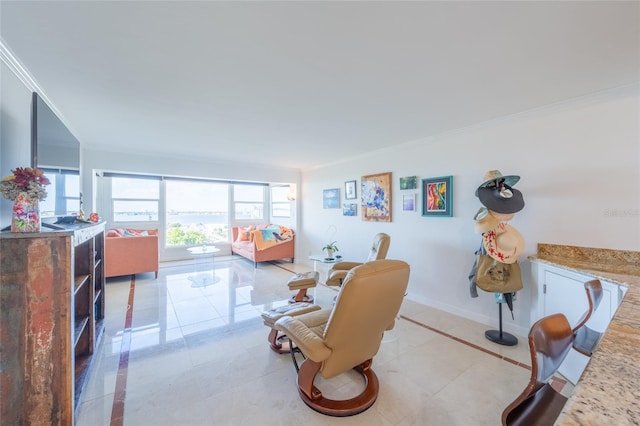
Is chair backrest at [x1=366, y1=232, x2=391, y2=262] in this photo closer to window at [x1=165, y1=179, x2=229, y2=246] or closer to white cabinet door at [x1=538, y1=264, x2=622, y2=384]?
white cabinet door at [x1=538, y1=264, x2=622, y2=384]

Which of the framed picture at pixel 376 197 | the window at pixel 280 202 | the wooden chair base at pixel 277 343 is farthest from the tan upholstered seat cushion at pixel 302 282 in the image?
the window at pixel 280 202

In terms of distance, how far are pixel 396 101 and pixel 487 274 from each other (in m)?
1.88

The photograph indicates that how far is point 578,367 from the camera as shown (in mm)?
1786

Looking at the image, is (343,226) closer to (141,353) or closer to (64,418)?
(141,353)

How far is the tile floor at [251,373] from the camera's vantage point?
5.33 feet

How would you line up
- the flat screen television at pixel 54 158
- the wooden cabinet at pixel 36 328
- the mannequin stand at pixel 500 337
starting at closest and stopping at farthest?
the wooden cabinet at pixel 36 328, the flat screen television at pixel 54 158, the mannequin stand at pixel 500 337

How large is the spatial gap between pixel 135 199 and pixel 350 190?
16.6ft

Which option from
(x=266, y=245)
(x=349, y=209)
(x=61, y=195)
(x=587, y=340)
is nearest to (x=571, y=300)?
(x=587, y=340)

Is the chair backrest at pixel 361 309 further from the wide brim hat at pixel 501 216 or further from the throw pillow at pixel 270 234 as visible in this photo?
the throw pillow at pixel 270 234

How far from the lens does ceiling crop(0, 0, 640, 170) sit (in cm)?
134

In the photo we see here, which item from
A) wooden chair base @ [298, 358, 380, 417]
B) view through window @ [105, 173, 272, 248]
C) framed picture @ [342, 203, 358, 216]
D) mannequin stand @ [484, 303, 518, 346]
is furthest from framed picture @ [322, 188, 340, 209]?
wooden chair base @ [298, 358, 380, 417]

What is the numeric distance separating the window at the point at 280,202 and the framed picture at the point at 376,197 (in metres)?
2.77

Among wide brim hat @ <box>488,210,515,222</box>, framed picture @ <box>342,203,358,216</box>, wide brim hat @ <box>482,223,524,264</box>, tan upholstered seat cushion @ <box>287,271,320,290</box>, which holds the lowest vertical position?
tan upholstered seat cushion @ <box>287,271,320,290</box>

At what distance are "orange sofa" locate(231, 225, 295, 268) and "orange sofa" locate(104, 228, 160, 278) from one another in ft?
6.12
